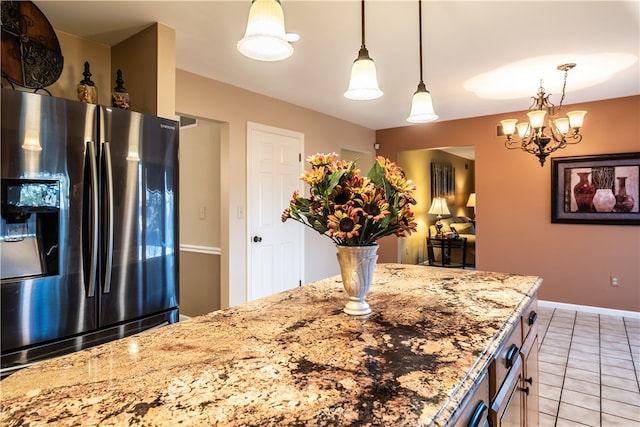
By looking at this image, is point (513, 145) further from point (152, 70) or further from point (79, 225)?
point (79, 225)

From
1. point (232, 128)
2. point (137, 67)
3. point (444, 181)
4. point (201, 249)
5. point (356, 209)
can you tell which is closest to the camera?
point (356, 209)

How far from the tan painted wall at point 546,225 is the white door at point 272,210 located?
2.20 meters

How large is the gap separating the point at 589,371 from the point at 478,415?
2503 mm

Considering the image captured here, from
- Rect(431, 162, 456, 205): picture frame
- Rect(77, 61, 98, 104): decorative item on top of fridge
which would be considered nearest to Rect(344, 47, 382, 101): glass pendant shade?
Rect(77, 61, 98, 104): decorative item on top of fridge

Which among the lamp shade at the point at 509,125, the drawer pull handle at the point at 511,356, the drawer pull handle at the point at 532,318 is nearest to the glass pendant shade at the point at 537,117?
the lamp shade at the point at 509,125

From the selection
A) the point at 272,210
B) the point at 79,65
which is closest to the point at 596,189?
the point at 272,210

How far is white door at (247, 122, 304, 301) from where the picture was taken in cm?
372

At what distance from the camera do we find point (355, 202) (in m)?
1.15

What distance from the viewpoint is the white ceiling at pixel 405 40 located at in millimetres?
2207

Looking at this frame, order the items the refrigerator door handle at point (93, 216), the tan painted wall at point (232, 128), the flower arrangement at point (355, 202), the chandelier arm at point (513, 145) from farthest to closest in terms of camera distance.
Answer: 1. the chandelier arm at point (513, 145)
2. the tan painted wall at point (232, 128)
3. the refrigerator door handle at point (93, 216)
4. the flower arrangement at point (355, 202)

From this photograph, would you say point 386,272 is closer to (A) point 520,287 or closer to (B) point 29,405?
(A) point 520,287

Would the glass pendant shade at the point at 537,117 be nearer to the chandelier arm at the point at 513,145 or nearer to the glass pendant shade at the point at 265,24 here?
the chandelier arm at the point at 513,145

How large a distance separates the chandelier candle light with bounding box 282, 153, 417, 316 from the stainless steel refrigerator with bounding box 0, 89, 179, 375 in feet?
3.62

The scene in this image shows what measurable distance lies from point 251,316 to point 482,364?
0.74 m
